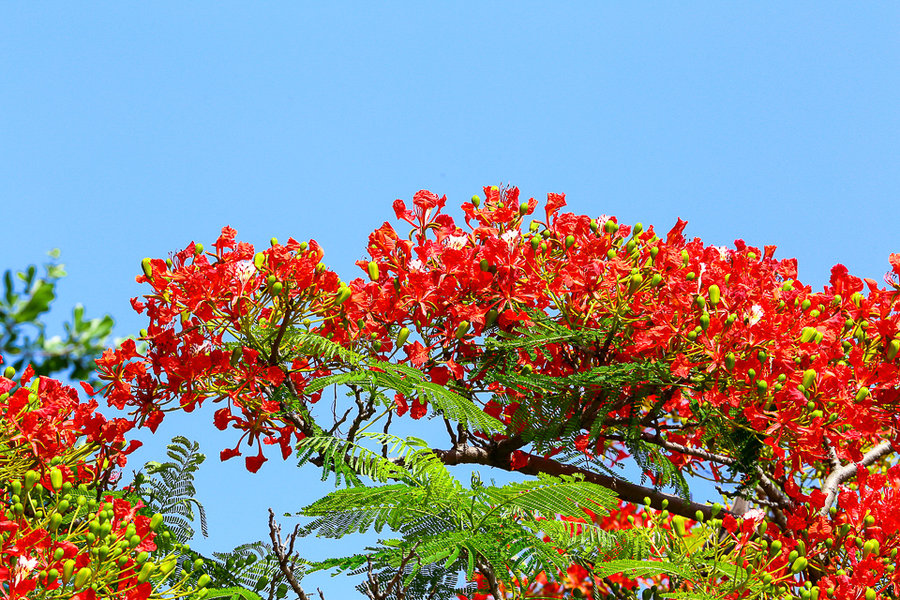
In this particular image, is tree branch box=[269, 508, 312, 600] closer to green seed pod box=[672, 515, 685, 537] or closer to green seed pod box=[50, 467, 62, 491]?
green seed pod box=[50, 467, 62, 491]

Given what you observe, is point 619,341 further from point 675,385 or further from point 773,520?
point 773,520

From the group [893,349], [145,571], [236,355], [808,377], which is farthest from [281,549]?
[893,349]

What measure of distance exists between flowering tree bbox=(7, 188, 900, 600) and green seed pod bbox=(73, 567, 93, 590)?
0.53 meters

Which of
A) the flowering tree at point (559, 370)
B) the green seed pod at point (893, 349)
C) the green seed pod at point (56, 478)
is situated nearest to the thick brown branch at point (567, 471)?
the flowering tree at point (559, 370)

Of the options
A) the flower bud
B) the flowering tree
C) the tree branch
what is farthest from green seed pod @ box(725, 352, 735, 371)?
the flower bud

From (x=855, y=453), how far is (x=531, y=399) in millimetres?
1265

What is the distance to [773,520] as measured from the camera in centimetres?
379

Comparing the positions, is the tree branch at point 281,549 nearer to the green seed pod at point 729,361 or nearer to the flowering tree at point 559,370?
the flowering tree at point 559,370

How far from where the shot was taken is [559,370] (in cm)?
346

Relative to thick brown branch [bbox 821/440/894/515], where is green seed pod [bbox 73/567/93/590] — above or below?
below

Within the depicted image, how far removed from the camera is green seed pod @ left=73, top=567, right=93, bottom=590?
98.2 inches

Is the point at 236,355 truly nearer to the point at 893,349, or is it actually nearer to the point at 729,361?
the point at 729,361

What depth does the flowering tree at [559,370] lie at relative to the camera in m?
3.00

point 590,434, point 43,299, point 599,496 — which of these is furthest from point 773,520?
point 43,299
